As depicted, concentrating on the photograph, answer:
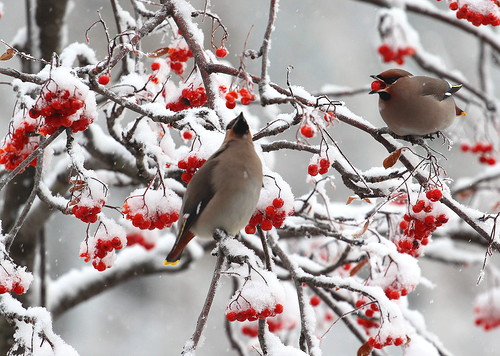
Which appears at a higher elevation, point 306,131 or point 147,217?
point 306,131

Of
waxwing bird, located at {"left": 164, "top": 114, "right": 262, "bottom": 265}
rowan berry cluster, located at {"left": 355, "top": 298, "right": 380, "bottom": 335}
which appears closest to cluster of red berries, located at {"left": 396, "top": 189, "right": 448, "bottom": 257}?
rowan berry cluster, located at {"left": 355, "top": 298, "right": 380, "bottom": 335}

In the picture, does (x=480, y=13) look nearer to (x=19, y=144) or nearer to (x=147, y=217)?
(x=147, y=217)

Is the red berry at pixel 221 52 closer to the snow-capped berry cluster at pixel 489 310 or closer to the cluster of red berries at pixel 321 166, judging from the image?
the cluster of red berries at pixel 321 166

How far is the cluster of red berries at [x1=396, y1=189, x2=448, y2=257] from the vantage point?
2.53 m

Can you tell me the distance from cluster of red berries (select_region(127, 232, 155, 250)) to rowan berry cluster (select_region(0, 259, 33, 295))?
202cm

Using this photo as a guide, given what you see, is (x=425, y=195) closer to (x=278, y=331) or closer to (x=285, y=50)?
(x=278, y=331)

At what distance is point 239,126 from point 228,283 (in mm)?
9859

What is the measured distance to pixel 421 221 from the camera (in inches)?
103

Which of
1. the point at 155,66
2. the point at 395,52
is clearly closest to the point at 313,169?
the point at 155,66

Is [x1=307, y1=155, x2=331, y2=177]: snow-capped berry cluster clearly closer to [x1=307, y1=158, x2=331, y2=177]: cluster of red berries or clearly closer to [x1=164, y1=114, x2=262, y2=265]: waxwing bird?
[x1=307, y1=158, x2=331, y2=177]: cluster of red berries

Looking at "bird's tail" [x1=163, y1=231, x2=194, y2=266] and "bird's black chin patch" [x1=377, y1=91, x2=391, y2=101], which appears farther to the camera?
"bird's black chin patch" [x1=377, y1=91, x2=391, y2=101]

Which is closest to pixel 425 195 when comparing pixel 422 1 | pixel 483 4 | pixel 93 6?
pixel 483 4

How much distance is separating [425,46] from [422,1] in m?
8.86

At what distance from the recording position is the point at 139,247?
429cm
